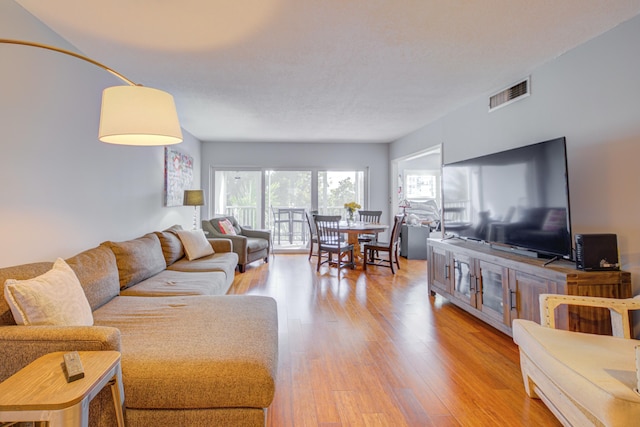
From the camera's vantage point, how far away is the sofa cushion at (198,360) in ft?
4.28

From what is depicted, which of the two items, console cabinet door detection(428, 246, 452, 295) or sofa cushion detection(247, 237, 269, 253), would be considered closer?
console cabinet door detection(428, 246, 452, 295)

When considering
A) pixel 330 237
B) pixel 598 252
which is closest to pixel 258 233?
pixel 330 237

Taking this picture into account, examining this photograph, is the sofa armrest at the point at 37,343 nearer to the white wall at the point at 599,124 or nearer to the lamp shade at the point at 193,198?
the white wall at the point at 599,124

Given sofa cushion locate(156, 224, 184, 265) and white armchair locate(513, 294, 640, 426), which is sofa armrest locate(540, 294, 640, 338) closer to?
white armchair locate(513, 294, 640, 426)

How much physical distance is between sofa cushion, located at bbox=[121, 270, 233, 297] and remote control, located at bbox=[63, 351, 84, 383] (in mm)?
1361

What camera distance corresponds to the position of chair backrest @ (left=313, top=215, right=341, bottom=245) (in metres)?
4.77

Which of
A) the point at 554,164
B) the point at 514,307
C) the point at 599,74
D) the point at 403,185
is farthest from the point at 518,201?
the point at 403,185

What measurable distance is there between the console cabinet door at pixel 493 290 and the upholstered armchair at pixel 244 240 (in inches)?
134

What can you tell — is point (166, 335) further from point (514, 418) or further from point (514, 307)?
point (514, 307)

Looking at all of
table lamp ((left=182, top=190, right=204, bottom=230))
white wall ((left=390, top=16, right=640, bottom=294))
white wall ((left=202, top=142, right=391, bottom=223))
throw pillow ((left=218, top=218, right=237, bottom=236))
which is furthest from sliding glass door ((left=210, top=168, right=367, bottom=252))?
white wall ((left=390, top=16, right=640, bottom=294))

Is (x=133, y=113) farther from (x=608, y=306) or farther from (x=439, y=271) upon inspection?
(x=439, y=271)

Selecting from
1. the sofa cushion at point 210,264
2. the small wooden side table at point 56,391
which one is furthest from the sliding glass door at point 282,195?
the small wooden side table at point 56,391

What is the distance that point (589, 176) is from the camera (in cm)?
238

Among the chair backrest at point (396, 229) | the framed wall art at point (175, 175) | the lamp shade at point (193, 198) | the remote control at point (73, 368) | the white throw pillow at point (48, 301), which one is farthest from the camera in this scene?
the lamp shade at point (193, 198)
